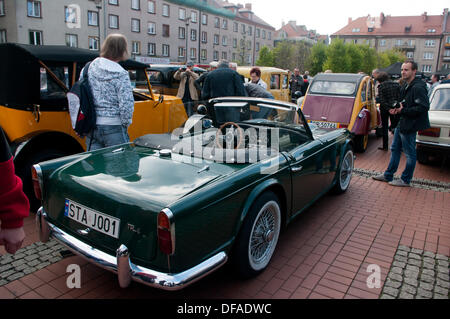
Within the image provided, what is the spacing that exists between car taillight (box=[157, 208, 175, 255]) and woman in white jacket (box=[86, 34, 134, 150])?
6.87ft

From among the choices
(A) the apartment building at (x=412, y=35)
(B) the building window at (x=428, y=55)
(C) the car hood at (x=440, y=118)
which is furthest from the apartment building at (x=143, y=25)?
(B) the building window at (x=428, y=55)

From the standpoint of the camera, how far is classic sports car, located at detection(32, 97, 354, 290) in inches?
90.2

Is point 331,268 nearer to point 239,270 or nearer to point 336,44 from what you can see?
point 239,270

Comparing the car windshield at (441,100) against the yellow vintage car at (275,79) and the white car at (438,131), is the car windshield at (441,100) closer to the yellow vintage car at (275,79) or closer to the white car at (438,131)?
the white car at (438,131)

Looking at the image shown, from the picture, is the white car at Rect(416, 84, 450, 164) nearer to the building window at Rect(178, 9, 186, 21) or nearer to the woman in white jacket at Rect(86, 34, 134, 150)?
the woman in white jacket at Rect(86, 34, 134, 150)

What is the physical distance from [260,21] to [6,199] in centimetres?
7314

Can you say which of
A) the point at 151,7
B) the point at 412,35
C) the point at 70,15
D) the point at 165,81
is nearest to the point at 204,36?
the point at 151,7

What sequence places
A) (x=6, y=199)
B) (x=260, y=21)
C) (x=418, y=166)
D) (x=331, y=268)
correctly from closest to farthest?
(x=6, y=199) < (x=331, y=268) < (x=418, y=166) < (x=260, y=21)

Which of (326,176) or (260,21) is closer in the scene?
(326,176)

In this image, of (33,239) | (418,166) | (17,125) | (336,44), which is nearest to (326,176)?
(33,239)

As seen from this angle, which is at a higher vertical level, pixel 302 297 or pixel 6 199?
pixel 6 199

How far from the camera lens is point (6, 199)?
145 cm

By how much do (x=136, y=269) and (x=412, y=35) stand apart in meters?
90.7

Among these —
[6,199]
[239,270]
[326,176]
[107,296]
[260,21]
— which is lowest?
[107,296]
